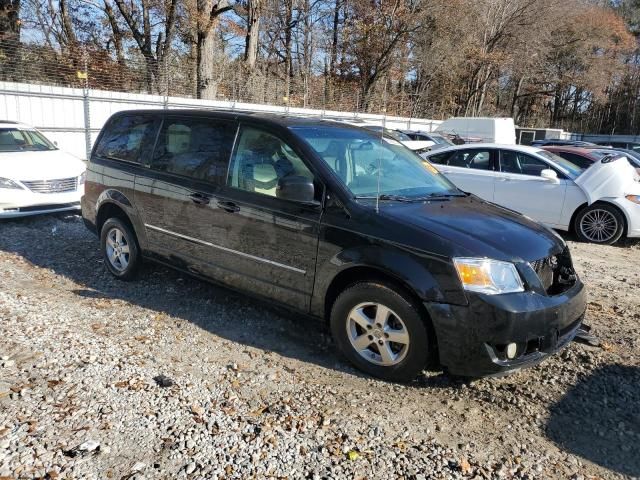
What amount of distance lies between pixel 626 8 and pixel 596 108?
9809mm

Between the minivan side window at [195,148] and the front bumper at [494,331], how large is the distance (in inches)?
88.8

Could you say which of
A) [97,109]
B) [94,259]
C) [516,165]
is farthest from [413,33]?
[94,259]

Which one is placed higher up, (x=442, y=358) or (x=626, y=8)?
(x=626, y=8)

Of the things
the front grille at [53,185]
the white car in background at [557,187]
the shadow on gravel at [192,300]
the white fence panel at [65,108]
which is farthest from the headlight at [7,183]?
the white car in background at [557,187]

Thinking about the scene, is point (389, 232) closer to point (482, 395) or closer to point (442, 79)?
point (482, 395)

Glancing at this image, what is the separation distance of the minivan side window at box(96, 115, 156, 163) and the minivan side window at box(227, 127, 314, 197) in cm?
132

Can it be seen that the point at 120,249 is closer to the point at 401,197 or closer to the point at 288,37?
the point at 401,197

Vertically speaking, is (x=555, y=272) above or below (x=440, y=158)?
below

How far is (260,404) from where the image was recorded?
10.7 ft

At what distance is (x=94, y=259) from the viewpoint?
625cm

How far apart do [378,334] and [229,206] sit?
1.65 metres

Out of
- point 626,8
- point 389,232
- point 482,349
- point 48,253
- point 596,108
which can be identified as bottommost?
point 48,253

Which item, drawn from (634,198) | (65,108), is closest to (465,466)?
(634,198)

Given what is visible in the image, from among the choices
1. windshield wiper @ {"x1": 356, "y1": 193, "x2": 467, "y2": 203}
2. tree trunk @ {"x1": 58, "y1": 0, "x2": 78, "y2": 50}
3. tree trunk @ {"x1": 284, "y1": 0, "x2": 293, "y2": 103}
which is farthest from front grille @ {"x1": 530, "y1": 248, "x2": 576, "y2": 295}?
tree trunk @ {"x1": 284, "y1": 0, "x2": 293, "y2": 103}
